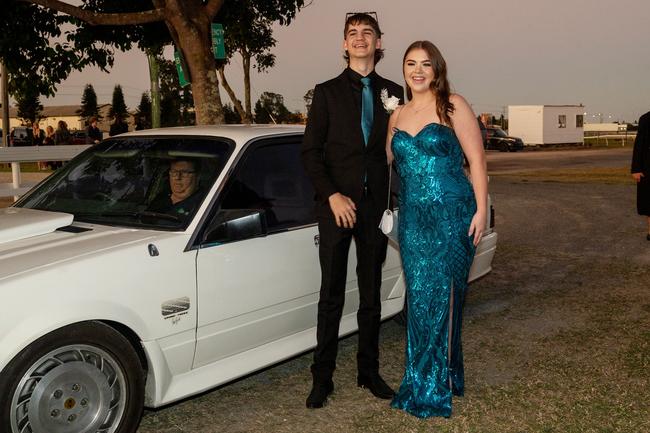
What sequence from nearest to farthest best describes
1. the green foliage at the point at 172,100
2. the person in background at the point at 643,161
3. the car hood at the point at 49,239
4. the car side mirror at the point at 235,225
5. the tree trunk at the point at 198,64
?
the car hood at the point at 49,239 < the car side mirror at the point at 235,225 < the person in background at the point at 643,161 < the tree trunk at the point at 198,64 < the green foliage at the point at 172,100

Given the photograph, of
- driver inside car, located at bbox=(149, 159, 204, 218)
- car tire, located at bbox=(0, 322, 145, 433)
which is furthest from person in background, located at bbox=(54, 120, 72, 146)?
car tire, located at bbox=(0, 322, 145, 433)

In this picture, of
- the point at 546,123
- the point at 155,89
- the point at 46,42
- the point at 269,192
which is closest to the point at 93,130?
the point at 155,89

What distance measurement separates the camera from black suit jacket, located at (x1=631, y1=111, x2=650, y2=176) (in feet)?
30.6

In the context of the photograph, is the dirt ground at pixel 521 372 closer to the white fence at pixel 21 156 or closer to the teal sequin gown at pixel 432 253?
the teal sequin gown at pixel 432 253

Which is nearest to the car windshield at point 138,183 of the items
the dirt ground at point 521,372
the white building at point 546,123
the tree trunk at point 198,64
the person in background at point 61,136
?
the dirt ground at point 521,372

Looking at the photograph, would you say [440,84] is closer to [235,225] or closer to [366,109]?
[366,109]

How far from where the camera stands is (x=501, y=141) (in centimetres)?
4266

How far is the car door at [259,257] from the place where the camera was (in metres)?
3.78

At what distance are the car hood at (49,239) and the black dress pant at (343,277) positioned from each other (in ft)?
3.00

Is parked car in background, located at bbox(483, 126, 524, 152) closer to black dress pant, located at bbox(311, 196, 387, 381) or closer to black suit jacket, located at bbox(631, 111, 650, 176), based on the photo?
black suit jacket, located at bbox(631, 111, 650, 176)

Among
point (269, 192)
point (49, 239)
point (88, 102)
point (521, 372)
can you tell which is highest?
point (88, 102)

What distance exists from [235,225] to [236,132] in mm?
791

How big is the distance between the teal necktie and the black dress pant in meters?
0.37

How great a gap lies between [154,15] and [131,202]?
692 cm
